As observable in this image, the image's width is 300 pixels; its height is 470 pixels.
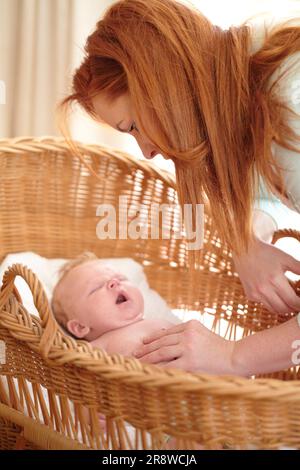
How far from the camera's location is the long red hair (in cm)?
119

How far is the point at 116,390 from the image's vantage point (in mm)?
1041

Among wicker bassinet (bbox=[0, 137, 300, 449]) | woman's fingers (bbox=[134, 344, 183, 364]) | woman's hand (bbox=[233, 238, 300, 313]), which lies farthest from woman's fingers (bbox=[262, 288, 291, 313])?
woman's fingers (bbox=[134, 344, 183, 364])

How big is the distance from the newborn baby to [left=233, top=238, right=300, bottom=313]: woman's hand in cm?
24

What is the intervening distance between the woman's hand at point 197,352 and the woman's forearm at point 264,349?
0.02 metres

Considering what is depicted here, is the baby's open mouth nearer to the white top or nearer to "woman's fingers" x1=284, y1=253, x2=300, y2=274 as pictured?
"woman's fingers" x1=284, y1=253, x2=300, y2=274

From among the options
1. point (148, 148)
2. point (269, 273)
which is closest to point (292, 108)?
point (148, 148)

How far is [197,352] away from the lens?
1144 mm

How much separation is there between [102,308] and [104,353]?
50 centimetres

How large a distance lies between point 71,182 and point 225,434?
1025 mm

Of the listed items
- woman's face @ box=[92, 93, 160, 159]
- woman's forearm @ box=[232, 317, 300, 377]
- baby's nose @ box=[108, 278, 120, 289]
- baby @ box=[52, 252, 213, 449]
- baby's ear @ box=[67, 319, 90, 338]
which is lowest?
baby's ear @ box=[67, 319, 90, 338]

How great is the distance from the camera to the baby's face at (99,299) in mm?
1559

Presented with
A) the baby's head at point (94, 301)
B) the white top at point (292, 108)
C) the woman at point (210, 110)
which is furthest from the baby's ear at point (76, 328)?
the white top at point (292, 108)

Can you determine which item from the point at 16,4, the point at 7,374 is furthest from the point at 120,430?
the point at 16,4

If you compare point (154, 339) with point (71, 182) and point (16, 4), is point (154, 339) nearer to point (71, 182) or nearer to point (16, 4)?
point (71, 182)
